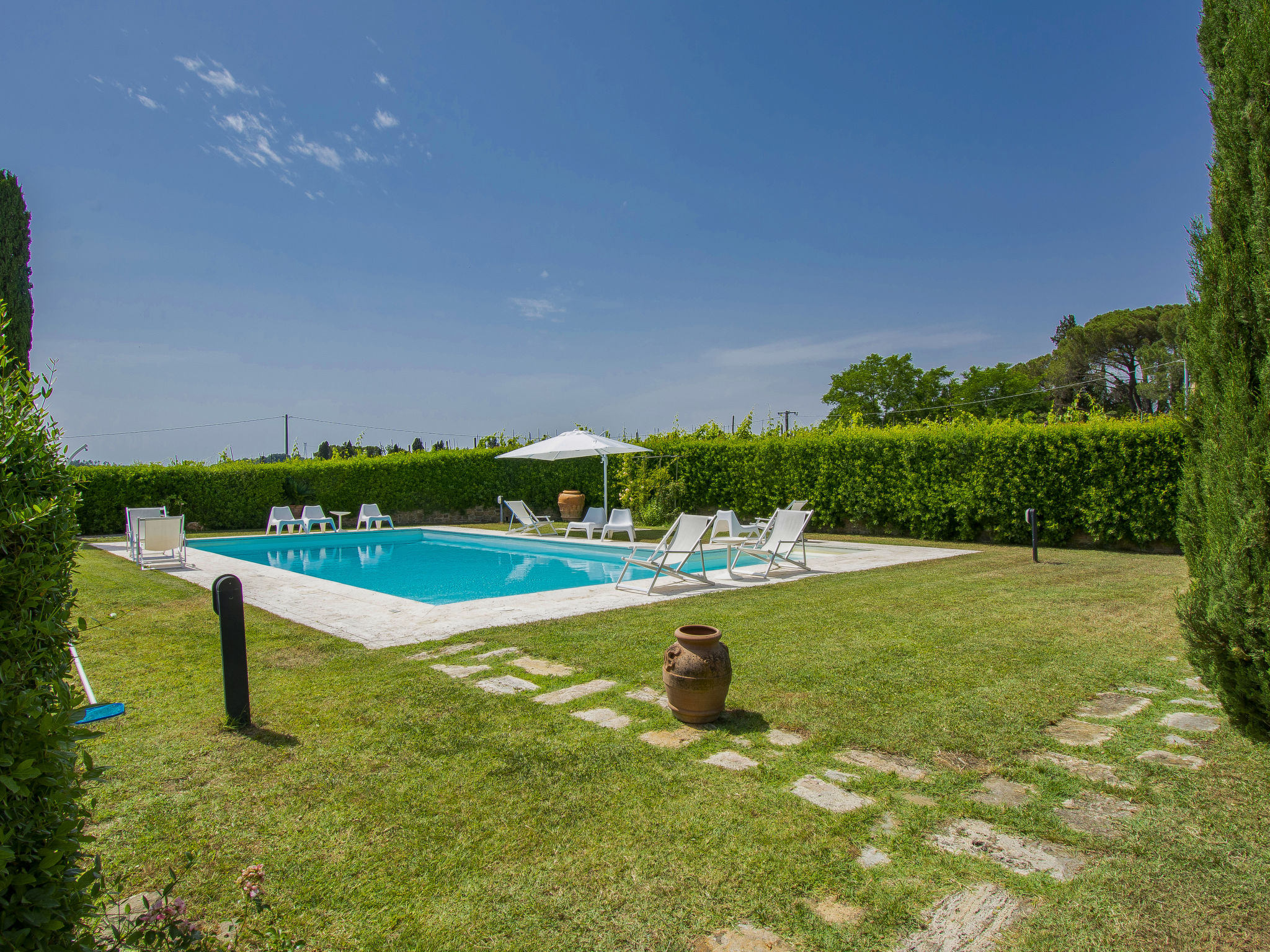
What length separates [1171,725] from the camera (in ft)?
11.5

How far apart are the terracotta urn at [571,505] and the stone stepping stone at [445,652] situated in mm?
13863

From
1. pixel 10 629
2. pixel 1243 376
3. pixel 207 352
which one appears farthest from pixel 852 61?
pixel 207 352

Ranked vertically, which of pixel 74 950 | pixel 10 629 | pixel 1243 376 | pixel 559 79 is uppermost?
pixel 559 79

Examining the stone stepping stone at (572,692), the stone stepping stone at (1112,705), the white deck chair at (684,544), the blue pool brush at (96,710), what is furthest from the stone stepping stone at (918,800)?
the white deck chair at (684,544)

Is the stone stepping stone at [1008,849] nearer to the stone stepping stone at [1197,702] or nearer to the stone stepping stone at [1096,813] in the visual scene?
the stone stepping stone at [1096,813]

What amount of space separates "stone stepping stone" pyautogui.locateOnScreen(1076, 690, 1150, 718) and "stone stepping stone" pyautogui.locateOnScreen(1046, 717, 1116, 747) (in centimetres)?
17

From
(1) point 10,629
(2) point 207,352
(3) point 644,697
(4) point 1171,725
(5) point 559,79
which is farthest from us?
(2) point 207,352

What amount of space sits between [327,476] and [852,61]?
61.9ft

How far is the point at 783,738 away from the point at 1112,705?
6.85 ft

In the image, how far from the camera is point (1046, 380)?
51000mm

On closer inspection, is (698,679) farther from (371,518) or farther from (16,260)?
(371,518)

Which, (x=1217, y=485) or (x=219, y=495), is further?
(x=219, y=495)

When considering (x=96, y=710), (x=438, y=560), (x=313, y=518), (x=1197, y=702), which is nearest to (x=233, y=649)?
(x=96, y=710)

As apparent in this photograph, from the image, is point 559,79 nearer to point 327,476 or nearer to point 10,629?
point 327,476
